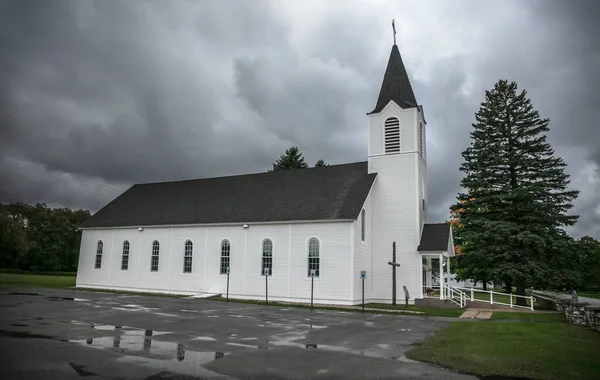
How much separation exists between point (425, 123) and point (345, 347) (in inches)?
966

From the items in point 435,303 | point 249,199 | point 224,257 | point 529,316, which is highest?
point 249,199

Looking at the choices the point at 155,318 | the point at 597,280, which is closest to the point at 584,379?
the point at 155,318

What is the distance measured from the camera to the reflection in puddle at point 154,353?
9539mm

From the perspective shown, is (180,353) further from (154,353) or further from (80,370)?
(80,370)

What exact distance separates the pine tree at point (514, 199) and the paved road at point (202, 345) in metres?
10.9

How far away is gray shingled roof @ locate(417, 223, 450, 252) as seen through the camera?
92.3 feet

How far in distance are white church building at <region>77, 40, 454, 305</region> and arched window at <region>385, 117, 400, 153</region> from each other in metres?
0.07

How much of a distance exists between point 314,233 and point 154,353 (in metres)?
18.4

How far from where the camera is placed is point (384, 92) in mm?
32531

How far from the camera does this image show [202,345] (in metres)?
12.2

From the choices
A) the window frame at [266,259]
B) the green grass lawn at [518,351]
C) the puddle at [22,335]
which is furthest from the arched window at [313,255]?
the puddle at [22,335]

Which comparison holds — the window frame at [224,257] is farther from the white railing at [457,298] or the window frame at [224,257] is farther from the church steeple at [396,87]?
the white railing at [457,298]


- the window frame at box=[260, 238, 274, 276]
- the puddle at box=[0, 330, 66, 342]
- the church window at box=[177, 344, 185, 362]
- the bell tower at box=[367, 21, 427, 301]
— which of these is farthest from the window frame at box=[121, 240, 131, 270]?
the church window at box=[177, 344, 185, 362]

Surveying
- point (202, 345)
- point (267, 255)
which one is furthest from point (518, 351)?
point (267, 255)
